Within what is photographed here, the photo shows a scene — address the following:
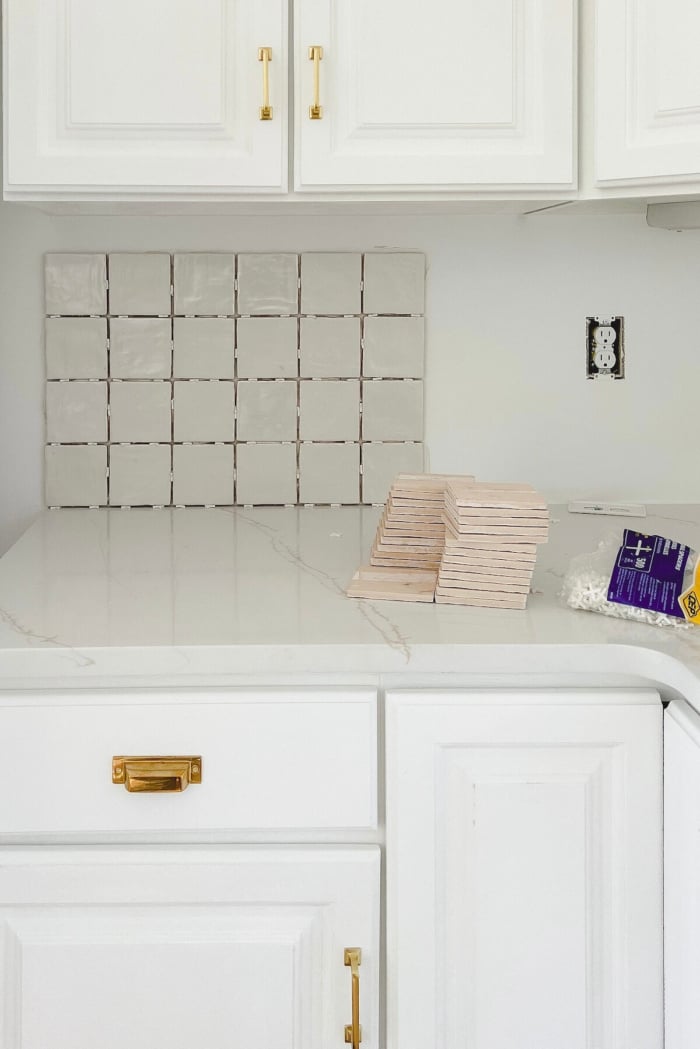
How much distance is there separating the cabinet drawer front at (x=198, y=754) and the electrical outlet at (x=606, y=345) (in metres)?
1.15

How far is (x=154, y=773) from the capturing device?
1158 mm

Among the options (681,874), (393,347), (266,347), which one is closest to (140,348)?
(266,347)

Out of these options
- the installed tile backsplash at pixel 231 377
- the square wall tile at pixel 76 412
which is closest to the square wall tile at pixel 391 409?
the installed tile backsplash at pixel 231 377

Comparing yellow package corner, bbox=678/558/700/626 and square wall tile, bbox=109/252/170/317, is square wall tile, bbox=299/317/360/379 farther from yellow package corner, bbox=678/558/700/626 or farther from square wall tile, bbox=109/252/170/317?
yellow package corner, bbox=678/558/700/626

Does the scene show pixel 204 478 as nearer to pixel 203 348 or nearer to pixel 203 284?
pixel 203 348

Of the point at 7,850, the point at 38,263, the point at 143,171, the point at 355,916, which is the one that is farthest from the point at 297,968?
the point at 38,263

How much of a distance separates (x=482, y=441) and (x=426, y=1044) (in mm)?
1184

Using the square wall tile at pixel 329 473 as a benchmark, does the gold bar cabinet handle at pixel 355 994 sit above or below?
below

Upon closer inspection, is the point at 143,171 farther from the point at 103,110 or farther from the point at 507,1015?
the point at 507,1015

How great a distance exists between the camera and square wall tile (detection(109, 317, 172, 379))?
2072 millimetres

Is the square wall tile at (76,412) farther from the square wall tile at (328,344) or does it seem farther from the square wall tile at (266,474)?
the square wall tile at (328,344)

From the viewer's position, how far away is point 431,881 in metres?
1.18

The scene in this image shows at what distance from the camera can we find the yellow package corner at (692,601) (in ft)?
4.07

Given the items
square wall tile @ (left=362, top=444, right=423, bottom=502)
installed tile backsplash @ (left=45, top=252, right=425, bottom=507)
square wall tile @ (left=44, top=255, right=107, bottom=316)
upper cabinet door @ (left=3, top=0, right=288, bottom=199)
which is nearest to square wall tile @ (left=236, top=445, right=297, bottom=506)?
installed tile backsplash @ (left=45, top=252, right=425, bottom=507)
